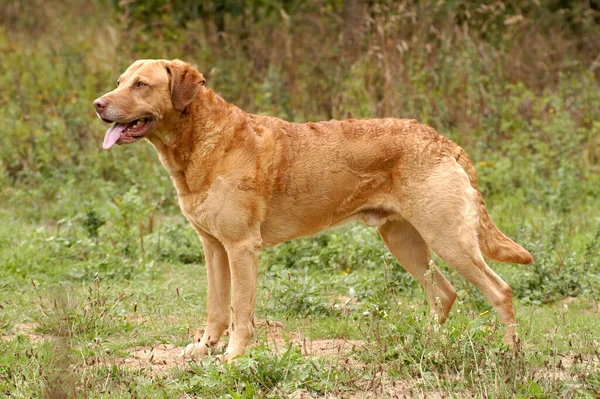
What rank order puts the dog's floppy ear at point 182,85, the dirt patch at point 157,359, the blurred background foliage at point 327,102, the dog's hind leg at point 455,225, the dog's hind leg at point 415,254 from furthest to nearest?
1. the blurred background foliage at point 327,102
2. the dog's hind leg at point 415,254
3. the dog's hind leg at point 455,225
4. the dog's floppy ear at point 182,85
5. the dirt patch at point 157,359

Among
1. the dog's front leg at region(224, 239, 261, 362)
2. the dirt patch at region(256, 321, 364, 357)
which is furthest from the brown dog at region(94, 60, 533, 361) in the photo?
the dirt patch at region(256, 321, 364, 357)

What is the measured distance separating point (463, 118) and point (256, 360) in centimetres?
679

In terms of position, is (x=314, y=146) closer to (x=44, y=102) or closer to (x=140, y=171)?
(x=140, y=171)

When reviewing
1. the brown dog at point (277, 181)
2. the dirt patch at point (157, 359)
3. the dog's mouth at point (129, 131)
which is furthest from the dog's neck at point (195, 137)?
the dirt patch at point (157, 359)

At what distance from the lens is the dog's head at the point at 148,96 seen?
531 centimetres

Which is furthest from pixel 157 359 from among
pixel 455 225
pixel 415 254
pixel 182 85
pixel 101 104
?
pixel 455 225

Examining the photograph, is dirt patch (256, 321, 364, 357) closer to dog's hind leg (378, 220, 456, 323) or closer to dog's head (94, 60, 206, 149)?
dog's hind leg (378, 220, 456, 323)

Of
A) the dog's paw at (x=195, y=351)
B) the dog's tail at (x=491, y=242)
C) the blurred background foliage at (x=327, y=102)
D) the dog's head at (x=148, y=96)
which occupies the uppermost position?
the dog's head at (x=148, y=96)

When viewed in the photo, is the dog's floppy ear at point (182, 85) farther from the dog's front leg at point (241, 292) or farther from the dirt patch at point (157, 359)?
the dirt patch at point (157, 359)

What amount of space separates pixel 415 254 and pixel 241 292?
137cm

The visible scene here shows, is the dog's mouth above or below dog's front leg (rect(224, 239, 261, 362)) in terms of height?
above

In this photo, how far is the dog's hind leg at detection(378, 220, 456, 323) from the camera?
6.06 m

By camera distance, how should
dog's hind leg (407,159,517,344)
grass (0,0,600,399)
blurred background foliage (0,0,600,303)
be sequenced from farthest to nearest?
1. blurred background foliage (0,0,600,303)
2. dog's hind leg (407,159,517,344)
3. grass (0,0,600,399)

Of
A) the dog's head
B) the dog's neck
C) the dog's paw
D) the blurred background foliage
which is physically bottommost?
the blurred background foliage
